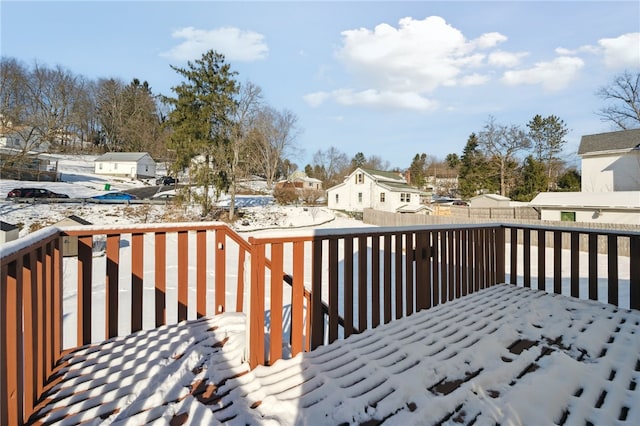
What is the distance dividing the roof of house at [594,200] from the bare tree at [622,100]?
28.1 ft

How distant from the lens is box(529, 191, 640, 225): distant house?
13063 mm

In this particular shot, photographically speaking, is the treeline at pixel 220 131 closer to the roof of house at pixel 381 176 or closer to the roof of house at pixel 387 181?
the roof of house at pixel 381 176

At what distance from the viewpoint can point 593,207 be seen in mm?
13883

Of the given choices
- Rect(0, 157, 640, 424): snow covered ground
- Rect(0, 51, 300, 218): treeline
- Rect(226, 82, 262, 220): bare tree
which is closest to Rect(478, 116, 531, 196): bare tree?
Rect(0, 51, 300, 218): treeline

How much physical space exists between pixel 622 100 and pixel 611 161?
17.3 feet

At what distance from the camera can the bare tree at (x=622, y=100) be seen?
18.6 meters

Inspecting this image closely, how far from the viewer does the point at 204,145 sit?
52.3ft

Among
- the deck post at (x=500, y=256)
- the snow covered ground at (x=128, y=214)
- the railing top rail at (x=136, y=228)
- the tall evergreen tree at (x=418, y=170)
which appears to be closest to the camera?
the railing top rail at (x=136, y=228)

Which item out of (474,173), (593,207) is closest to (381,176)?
(474,173)

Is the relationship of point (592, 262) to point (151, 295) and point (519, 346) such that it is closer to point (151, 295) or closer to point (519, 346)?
point (519, 346)

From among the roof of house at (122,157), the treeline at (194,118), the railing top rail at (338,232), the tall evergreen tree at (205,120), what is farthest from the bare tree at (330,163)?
the railing top rail at (338,232)

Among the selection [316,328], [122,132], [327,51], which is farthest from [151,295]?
→ [122,132]

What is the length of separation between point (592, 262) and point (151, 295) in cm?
660

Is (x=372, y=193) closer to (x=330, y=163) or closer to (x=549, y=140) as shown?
(x=549, y=140)
